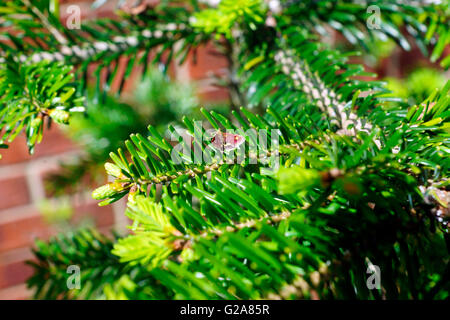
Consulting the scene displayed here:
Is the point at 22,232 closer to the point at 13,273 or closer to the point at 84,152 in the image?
the point at 13,273

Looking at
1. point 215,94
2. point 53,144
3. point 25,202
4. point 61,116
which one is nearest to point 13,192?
point 25,202

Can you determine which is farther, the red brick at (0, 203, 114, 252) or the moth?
the red brick at (0, 203, 114, 252)

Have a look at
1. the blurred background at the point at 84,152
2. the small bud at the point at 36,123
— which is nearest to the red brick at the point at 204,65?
the blurred background at the point at 84,152

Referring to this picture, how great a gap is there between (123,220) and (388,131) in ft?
2.33

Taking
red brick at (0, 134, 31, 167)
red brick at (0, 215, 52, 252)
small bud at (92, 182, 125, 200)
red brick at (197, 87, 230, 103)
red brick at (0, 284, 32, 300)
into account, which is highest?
red brick at (197, 87, 230, 103)

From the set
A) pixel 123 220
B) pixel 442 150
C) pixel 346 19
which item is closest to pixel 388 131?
pixel 442 150

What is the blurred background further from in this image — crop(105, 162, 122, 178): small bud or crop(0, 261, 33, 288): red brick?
crop(105, 162, 122, 178): small bud

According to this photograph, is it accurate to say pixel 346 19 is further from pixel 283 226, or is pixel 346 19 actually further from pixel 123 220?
pixel 123 220

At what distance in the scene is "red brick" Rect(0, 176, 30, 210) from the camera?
707mm

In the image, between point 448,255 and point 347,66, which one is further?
point 347,66

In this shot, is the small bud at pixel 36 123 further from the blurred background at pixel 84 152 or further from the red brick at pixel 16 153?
the red brick at pixel 16 153

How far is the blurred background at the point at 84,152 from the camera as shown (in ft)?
1.65

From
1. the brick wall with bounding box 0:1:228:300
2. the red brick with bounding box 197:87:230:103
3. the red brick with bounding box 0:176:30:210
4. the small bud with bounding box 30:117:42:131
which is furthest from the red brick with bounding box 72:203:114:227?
the small bud with bounding box 30:117:42:131
